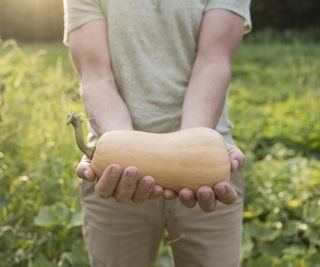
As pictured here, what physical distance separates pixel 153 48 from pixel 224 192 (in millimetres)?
452

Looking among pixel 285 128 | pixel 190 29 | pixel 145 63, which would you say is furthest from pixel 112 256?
pixel 285 128

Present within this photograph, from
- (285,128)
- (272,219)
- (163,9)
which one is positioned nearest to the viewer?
(163,9)

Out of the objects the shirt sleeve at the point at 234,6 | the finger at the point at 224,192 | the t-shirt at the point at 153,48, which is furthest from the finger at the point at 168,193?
the shirt sleeve at the point at 234,6

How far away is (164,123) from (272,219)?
4.68 ft

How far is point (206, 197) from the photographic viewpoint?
146cm

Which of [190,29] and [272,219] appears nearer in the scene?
[190,29]

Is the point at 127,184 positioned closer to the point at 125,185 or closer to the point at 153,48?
the point at 125,185

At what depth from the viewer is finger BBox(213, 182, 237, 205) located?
1.47 meters

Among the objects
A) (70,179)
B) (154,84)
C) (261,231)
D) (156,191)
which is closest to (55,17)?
(70,179)

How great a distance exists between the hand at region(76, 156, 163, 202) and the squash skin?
0.04 meters

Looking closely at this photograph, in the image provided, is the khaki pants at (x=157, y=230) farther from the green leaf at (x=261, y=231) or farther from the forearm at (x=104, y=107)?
the green leaf at (x=261, y=231)

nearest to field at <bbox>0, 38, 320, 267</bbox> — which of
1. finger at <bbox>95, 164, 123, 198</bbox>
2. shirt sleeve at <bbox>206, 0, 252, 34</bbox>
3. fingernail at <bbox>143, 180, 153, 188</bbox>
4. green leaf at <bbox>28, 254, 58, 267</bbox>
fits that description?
green leaf at <bbox>28, 254, 58, 267</bbox>

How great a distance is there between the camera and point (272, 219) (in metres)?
2.93

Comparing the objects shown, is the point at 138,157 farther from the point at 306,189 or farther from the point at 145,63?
the point at 306,189
